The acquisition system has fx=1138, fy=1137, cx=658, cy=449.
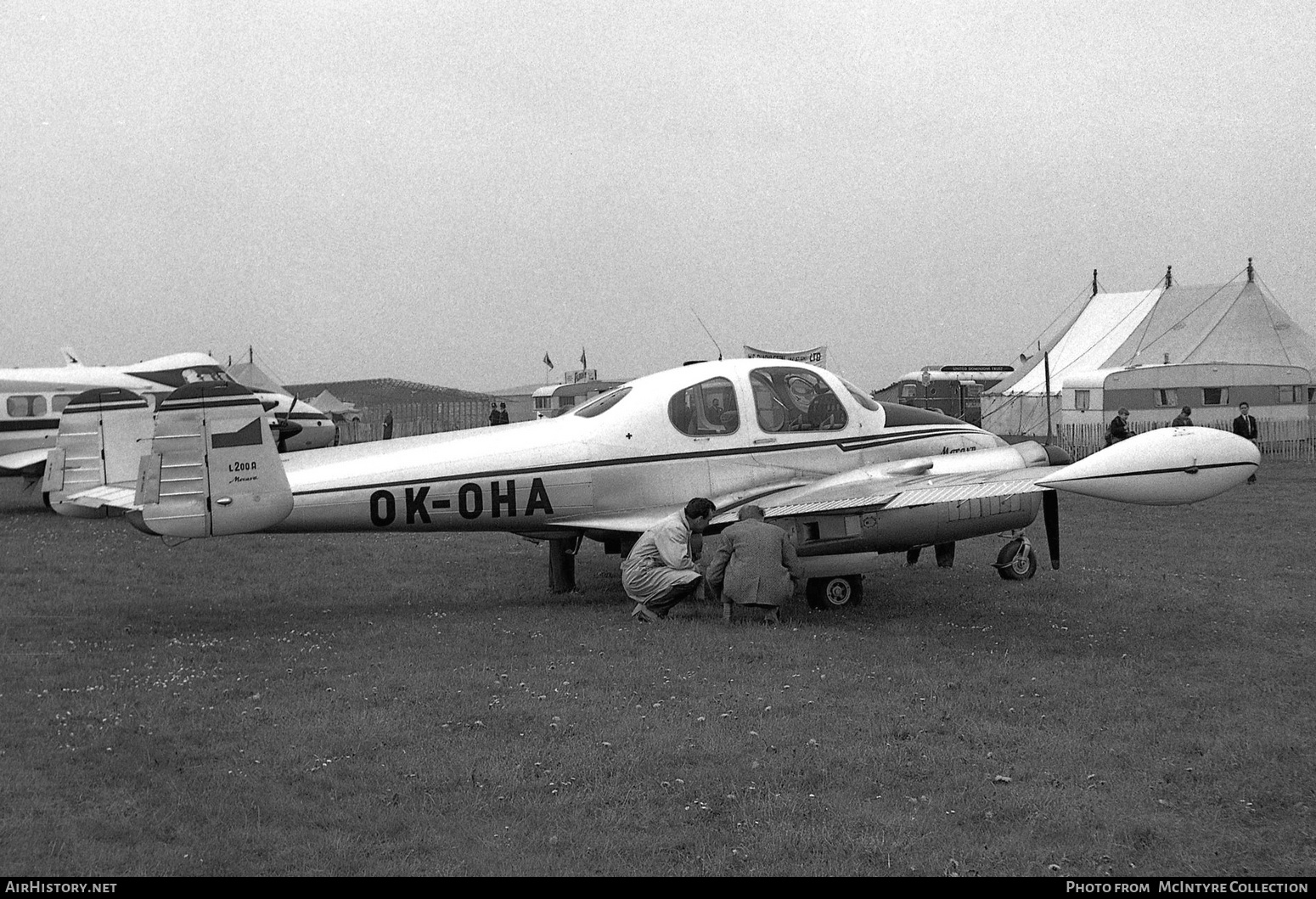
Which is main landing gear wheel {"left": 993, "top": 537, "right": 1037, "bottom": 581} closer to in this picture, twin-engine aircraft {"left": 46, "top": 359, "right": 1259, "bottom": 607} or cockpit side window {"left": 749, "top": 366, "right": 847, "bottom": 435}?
twin-engine aircraft {"left": 46, "top": 359, "right": 1259, "bottom": 607}

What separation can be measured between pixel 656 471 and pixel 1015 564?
4.22m

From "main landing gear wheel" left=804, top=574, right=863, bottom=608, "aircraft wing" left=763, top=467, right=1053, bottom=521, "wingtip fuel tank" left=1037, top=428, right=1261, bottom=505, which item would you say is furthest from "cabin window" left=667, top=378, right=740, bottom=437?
"wingtip fuel tank" left=1037, top=428, right=1261, bottom=505

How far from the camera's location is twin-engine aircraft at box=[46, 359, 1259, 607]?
916 cm

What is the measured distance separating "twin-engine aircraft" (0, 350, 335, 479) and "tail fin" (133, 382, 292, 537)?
1040cm

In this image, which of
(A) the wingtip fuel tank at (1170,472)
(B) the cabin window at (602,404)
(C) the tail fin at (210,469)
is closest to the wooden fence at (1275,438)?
(B) the cabin window at (602,404)

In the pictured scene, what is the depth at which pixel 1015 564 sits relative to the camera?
485 inches

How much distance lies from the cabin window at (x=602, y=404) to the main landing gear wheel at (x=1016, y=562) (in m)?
4.48

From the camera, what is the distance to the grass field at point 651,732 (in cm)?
492

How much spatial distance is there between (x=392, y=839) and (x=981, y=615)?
22.4 ft

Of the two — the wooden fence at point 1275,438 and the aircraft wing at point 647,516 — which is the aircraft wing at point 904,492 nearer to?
the aircraft wing at point 647,516

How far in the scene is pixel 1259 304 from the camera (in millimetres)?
35219

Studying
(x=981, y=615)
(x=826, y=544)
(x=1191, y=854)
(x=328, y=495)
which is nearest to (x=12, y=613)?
(x=328, y=495)

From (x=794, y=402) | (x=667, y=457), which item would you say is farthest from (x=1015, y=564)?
(x=667, y=457)

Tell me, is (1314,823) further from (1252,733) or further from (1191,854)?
(1252,733)
